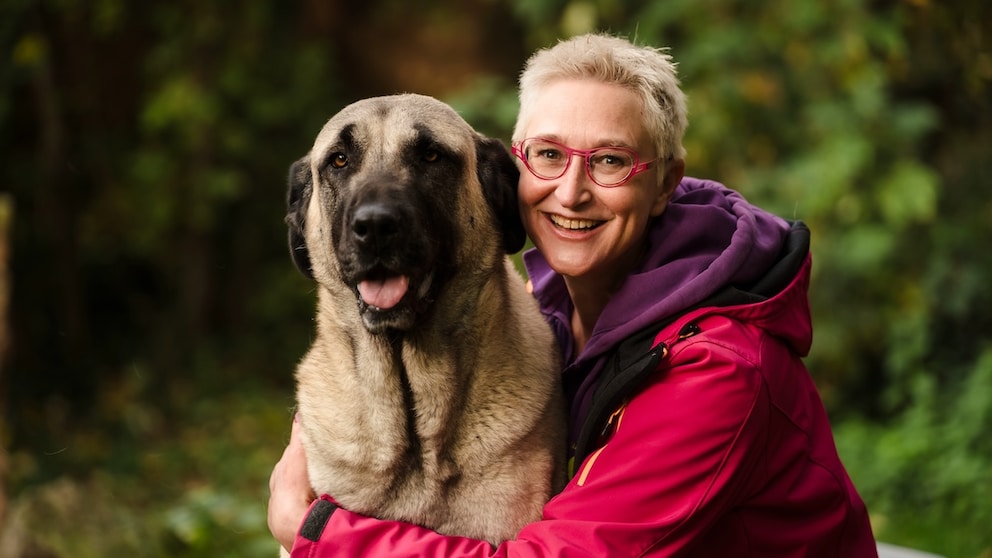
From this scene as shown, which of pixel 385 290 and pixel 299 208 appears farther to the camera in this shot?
pixel 299 208

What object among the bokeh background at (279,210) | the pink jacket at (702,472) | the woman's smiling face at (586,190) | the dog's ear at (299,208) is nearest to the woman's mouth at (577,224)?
the woman's smiling face at (586,190)

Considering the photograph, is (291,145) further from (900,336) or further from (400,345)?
(400,345)

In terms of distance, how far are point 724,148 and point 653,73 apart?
3223 millimetres

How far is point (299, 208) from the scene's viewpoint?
253 centimetres

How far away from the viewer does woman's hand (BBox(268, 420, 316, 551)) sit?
2326 mm

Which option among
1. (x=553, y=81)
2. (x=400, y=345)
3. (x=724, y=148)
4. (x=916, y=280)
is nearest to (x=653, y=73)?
(x=553, y=81)

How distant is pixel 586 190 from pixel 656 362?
46cm

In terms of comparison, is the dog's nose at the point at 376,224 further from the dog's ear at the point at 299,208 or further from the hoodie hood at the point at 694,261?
the hoodie hood at the point at 694,261

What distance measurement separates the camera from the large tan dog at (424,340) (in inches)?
87.7

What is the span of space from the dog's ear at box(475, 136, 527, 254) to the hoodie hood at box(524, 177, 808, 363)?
33cm

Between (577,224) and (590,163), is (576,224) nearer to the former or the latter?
(577,224)

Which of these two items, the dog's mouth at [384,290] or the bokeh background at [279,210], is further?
the bokeh background at [279,210]

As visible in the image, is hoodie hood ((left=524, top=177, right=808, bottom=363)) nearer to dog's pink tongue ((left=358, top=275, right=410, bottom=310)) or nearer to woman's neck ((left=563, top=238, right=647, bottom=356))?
woman's neck ((left=563, top=238, right=647, bottom=356))

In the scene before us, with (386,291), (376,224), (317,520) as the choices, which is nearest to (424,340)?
(386,291)
